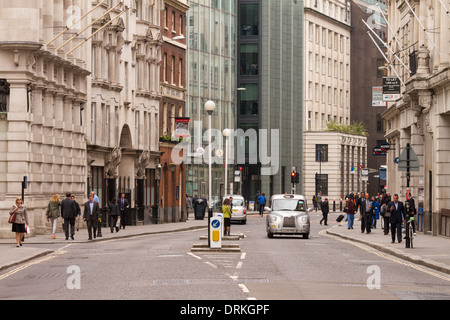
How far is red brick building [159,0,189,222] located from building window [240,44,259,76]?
3604 centimetres

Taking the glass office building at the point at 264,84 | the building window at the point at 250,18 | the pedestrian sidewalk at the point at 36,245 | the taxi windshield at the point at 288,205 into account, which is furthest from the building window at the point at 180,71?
the building window at the point at 250,18

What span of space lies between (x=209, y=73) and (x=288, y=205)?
5907 cm

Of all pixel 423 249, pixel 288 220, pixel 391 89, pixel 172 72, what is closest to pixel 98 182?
pixel 391 89

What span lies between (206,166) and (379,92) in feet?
124

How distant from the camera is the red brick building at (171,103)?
7619 cm

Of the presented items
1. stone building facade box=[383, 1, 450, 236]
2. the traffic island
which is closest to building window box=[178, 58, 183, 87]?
stone building facade box=[383, 1, 450, 236]

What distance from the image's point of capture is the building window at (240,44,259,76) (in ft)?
386

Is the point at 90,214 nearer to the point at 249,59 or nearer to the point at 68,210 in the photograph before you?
Answer: the point at 68,210

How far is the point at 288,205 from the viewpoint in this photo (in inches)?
1876

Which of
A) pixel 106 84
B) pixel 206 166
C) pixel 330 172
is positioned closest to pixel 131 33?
pixel 106 84

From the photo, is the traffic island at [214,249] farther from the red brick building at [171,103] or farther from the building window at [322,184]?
the building window at [322,184]

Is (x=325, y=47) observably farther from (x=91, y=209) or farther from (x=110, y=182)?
(x=91, y=209)

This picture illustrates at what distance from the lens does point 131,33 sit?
68.6m

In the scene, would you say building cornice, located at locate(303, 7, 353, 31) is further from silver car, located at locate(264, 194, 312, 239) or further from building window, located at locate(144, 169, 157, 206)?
silver car, located at locate(264, 194, 312, 239)
